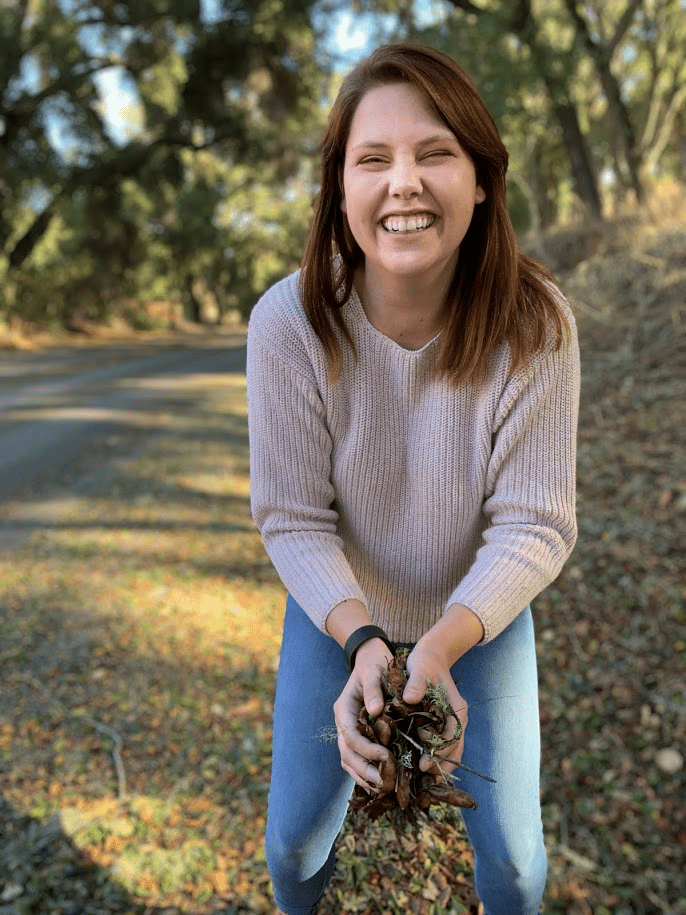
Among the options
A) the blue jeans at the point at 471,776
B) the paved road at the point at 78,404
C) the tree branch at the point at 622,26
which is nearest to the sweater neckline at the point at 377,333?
the blue jeans at the point at 471,776

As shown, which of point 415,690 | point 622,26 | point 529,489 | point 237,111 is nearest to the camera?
point 415,690

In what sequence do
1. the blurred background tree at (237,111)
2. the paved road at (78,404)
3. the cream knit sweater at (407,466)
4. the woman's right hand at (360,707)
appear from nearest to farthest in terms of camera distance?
the woman's right hand at (360,707) < the cream knit sweater at (407,466) < the paved road at (78,404) < the blurred background tree at (237,111)

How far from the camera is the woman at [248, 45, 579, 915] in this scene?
161cm

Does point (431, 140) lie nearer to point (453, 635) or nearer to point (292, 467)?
point (292, 467)

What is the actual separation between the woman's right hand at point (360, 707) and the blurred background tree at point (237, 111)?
20.2 ft

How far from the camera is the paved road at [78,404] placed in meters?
6.21

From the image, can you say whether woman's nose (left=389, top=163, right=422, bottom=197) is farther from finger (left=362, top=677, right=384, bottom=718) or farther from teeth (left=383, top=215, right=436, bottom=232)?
finger (left=362, top=677, right=384, bottom=718)

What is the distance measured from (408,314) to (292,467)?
1.42 feet

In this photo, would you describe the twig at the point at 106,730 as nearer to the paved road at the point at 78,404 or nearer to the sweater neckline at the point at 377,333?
the sweater neckline at the point at 377,333

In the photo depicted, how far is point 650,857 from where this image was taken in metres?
Result: 2.34

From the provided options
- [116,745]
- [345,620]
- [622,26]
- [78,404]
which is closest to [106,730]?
[116,745]

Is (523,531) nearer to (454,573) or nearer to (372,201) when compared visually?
(454,573)

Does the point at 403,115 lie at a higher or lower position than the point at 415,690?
higher

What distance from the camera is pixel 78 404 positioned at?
912 cm
